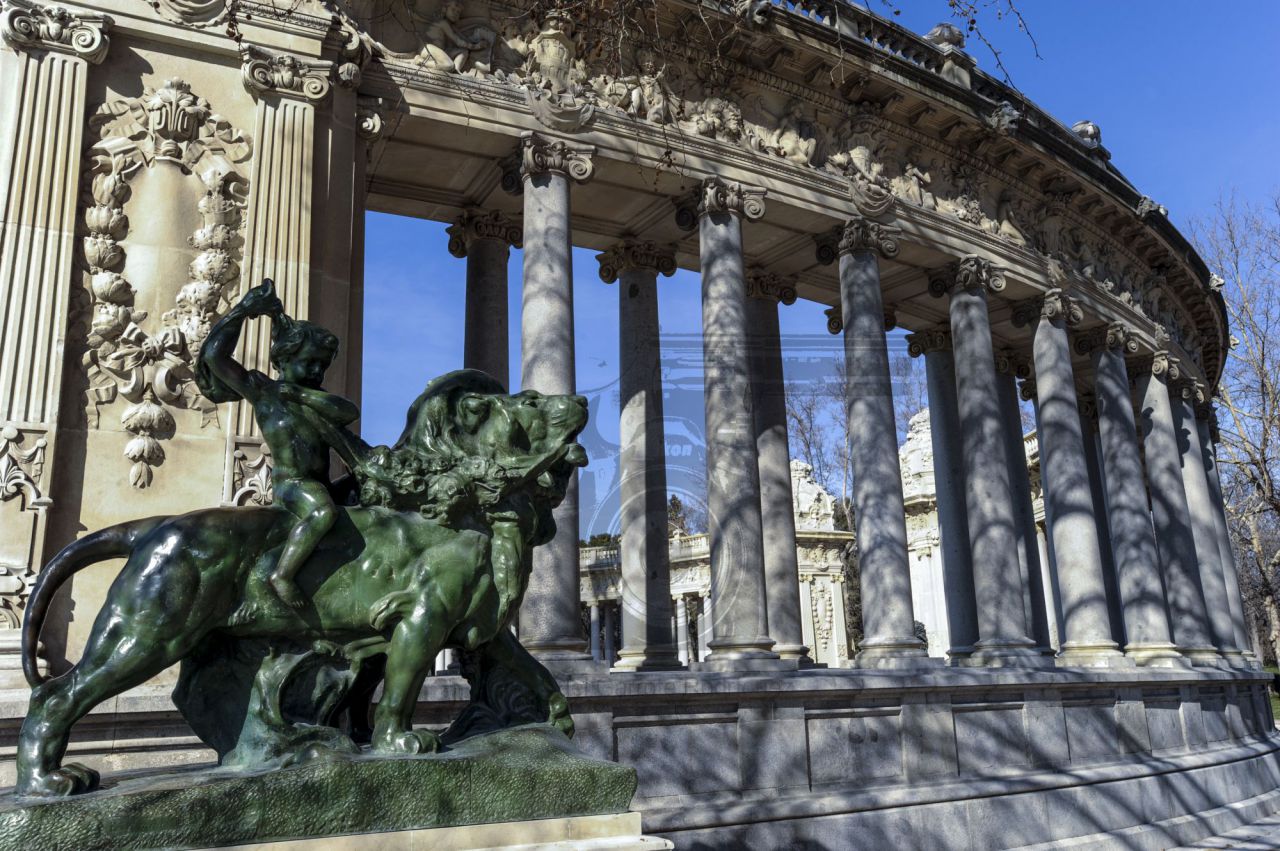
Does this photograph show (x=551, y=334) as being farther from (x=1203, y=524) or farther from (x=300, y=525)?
(x=1203, y=524)

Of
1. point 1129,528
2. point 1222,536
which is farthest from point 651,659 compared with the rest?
point 1222,536

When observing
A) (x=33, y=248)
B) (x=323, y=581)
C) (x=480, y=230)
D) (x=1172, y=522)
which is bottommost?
(x=323, y=581)

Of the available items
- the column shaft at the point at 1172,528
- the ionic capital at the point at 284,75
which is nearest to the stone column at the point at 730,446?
the ionic capital at the point at 284,75

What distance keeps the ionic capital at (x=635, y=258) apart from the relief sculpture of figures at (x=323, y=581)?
16.5 metres

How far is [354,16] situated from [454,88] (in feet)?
6.09

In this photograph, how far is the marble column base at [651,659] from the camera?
806 inches

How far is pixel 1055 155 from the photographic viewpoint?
25219 millimetres

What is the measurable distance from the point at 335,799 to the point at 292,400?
7.44 ft

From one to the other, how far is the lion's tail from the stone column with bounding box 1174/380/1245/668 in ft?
105

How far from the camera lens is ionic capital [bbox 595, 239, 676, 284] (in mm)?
22266

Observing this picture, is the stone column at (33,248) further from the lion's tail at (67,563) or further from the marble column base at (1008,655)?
the marble column base at (1008,655)

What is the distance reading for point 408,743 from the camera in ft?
17.3

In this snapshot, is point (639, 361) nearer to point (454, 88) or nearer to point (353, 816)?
point (454, 88)

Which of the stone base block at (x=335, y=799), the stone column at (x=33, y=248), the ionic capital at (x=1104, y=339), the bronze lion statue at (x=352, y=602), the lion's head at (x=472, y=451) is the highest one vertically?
the ionic capital at (x=1104, y=339)
